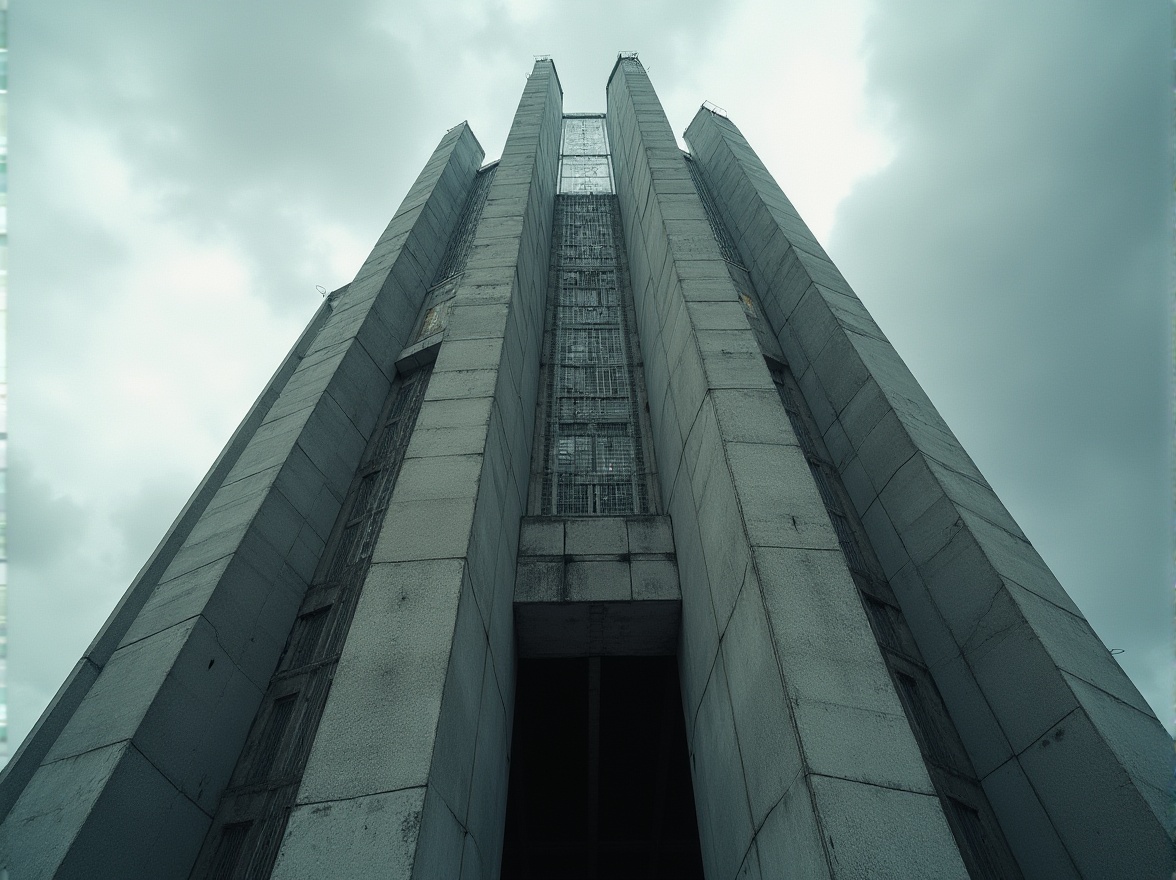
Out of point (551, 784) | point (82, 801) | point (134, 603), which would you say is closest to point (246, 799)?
point (82, 801)

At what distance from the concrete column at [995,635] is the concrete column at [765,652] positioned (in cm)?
254

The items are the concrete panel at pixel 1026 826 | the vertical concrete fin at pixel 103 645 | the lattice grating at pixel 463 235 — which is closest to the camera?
the concrete panel at pixel 1026 826

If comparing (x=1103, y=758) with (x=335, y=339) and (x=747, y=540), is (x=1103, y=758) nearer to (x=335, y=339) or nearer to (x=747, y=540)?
(x=747, y=540)

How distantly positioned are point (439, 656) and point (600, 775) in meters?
9.42

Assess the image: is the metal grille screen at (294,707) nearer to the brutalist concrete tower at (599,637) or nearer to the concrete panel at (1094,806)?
the brutalist concrete tower at (599,637)

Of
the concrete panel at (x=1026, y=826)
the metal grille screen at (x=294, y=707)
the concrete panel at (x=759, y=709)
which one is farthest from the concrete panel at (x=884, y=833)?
the metal grille screen at (x=294, y=707)

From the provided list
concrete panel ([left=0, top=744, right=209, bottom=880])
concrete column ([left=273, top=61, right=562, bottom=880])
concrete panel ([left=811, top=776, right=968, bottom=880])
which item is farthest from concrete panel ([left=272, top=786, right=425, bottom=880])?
concrete panel ([left=811, top=776, right=968, bottom=880])

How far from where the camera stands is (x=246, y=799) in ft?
25.3

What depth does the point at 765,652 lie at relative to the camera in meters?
7.05

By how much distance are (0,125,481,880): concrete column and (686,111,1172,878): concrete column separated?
1003 cm

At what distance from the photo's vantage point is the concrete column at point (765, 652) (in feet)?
18.4

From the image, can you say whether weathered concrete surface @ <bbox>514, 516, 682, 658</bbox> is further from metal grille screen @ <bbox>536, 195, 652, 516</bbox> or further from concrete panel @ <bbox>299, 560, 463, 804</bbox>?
concrete panel @ <bbox>299, 560, 463, 804</bbox>

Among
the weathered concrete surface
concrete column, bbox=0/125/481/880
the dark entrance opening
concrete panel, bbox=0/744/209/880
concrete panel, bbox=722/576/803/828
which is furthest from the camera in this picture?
the dark entrance opening

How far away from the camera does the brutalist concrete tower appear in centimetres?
625
